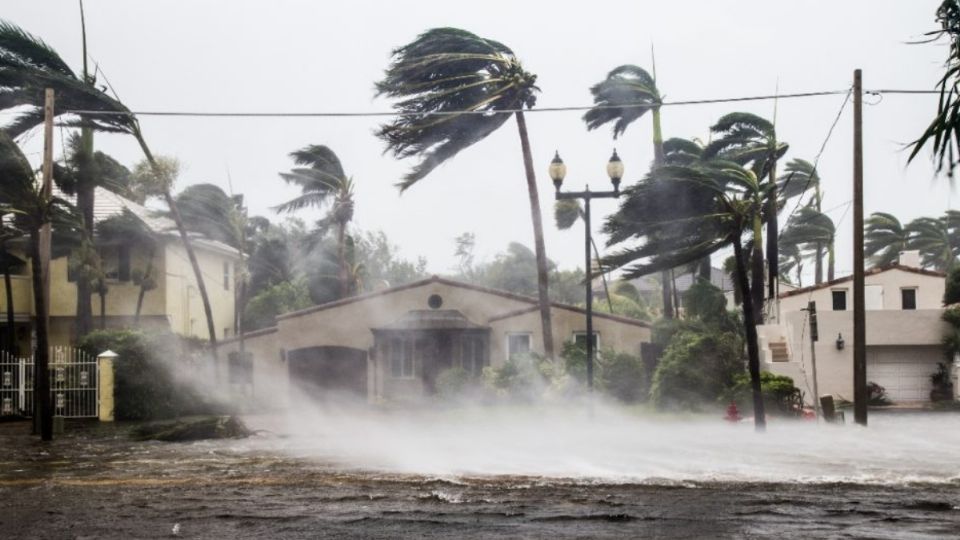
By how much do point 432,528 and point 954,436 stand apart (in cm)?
1563

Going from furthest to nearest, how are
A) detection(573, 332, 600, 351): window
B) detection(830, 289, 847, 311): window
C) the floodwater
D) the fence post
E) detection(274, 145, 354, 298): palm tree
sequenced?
detection(274, 145, 354, 298): palm tree, detection(830, 289, 847, 311): window, detection(573, 332, 600, 351): window, the fence post, the floodwater

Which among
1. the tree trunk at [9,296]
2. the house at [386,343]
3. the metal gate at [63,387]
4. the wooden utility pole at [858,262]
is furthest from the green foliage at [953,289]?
the tree trunk at [9,296]

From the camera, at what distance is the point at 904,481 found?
45.9ft

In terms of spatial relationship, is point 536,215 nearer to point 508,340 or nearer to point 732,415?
point 508,340

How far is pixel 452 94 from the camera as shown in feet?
111

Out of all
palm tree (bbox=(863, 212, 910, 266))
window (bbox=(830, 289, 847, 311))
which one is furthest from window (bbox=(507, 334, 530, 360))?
palm tree (bbox=(863, 212, 910, 266))

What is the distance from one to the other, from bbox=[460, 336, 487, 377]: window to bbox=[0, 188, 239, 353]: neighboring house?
1155cm

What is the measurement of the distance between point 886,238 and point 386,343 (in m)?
32.4

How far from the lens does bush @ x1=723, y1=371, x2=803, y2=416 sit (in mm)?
24900

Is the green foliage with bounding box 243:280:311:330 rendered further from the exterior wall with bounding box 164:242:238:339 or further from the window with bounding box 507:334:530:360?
the window with bounding box 507:334:530:360

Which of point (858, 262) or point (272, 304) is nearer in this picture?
point (858, 262)

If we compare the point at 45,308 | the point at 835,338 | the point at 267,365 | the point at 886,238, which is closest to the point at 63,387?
the point at 45,308

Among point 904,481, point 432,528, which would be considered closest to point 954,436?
point 904,481

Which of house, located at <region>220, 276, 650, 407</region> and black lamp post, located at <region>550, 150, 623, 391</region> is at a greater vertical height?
black lamp post, located at <region>550, 150, 623, 391</region>
